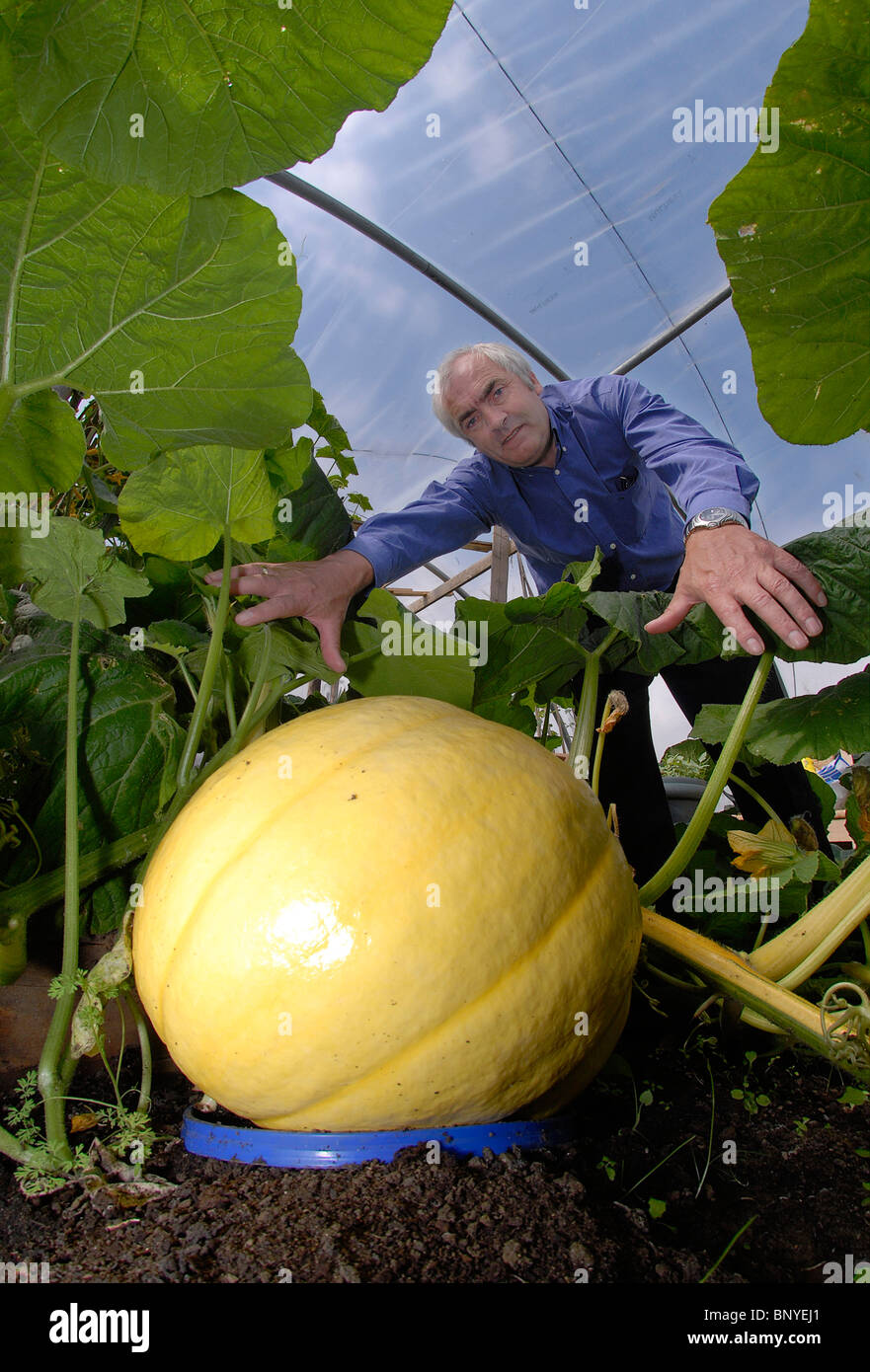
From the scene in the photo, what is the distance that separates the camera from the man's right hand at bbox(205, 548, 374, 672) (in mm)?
1003

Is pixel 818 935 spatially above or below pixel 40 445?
below

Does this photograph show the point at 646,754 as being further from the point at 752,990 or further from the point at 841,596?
the point at 752,990

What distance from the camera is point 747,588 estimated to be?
987mm

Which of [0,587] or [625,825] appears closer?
[0,587]

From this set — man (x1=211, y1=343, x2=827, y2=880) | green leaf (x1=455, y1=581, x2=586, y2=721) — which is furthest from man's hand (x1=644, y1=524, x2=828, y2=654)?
green leaf (x1=455, y1=581, x2=586, y2=721)

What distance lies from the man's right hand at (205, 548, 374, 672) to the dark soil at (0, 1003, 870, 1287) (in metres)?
0.53

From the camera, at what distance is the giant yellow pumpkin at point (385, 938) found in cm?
65

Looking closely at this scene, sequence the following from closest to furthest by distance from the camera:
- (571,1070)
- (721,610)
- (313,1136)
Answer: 1. (313,1136)
2. (571,1070)
3. (721,610)

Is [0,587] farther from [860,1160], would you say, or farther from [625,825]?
[625,825]

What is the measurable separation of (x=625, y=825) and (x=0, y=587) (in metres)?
1.50

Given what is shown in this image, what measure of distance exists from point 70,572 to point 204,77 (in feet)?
1.59

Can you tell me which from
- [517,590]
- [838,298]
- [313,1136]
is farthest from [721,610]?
[517,590]

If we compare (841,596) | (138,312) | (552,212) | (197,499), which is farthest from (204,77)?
(552,212)
